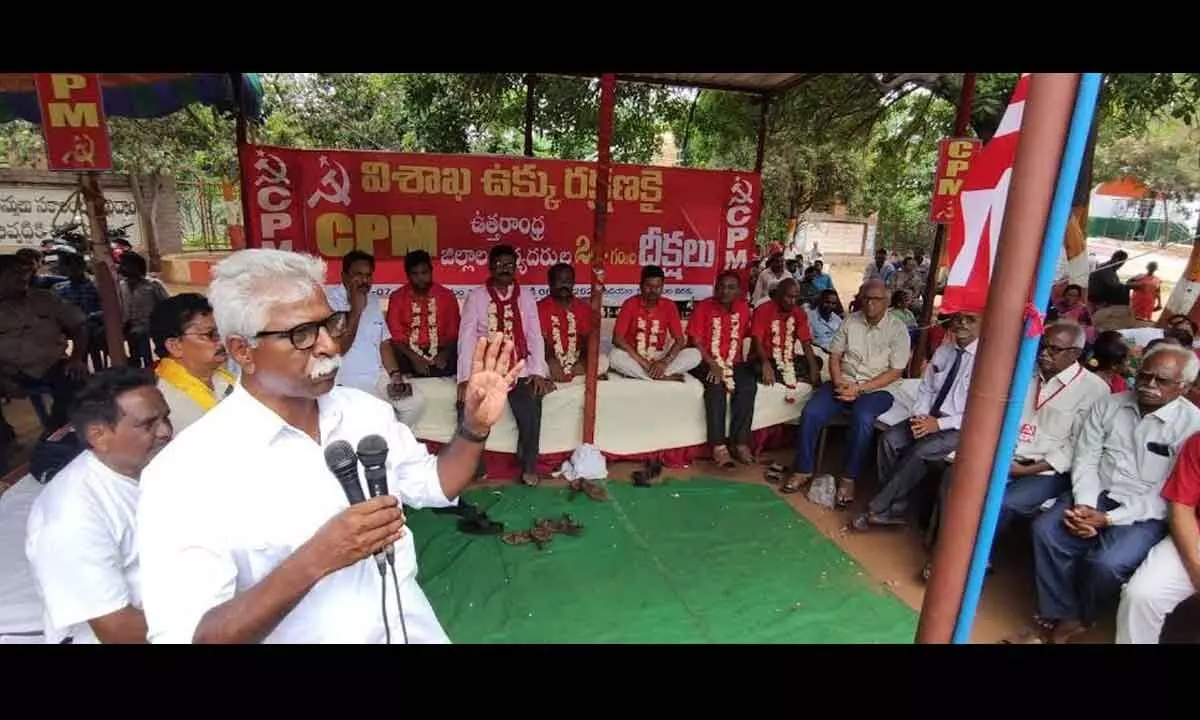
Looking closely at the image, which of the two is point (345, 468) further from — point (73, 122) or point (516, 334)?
point (516, 334)

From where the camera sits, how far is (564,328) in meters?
5.63

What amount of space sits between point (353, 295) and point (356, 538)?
3.88m

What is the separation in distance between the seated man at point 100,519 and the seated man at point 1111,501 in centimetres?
414

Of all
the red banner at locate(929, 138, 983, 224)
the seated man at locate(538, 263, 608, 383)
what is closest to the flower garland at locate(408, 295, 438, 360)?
the seated man at locate(538, 263, 608, 383)

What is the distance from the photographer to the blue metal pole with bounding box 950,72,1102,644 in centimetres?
150

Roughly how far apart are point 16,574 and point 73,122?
2427 millimetres

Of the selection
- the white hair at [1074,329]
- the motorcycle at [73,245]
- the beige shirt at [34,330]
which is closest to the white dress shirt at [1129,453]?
the white hair at [1074,329]

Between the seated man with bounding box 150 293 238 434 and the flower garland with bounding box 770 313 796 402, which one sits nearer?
the seated man with bounding box 150 293 238 434

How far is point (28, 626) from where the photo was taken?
253 cm

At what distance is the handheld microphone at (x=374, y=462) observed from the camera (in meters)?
1.55

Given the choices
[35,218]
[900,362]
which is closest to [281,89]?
[35,218]

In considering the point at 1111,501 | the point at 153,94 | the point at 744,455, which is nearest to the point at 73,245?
the point at 153,94

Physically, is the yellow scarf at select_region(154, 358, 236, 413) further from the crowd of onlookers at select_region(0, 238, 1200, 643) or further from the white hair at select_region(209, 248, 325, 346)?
the white hair at select_region(209, 248, 325, 346)

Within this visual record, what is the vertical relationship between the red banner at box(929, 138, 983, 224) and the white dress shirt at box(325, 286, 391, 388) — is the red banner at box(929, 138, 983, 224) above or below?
above
